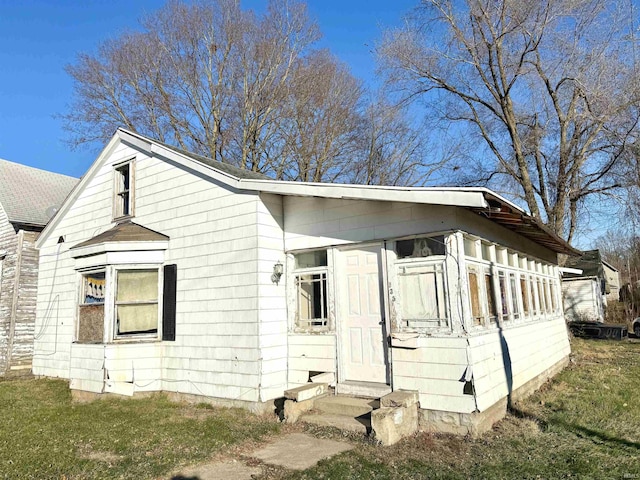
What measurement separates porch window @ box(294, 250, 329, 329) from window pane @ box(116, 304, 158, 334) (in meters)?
2.91

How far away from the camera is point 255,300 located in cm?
742

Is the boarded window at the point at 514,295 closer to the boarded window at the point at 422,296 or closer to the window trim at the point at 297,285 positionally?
the boarded window at the point at 422,296

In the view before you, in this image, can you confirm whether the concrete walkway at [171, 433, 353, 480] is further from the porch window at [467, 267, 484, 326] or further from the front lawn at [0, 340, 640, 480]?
the porch window at [467, 267, 484, 326]

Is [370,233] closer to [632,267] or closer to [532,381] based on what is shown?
[532,381]

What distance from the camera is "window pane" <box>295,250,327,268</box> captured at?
7816 millimetres

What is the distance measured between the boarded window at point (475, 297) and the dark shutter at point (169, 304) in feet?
17.4

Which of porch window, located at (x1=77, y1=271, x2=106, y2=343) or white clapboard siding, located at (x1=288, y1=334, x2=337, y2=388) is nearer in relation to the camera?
white clapboard siding, located at (x1=288, y1=334, x2=337, y2=388)

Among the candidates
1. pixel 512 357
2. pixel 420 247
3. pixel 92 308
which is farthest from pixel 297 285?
pixel 92 308

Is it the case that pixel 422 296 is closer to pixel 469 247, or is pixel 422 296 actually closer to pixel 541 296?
pixel 469 247

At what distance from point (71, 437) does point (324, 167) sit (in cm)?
1943

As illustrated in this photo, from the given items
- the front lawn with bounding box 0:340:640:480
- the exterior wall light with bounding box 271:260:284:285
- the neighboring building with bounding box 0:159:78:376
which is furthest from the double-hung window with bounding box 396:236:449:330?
the neighboring building with bounding box 0:159:78:376

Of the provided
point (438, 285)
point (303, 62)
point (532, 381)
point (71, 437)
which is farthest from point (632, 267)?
point (71, 437)

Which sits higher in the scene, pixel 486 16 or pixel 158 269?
pixel 486 16

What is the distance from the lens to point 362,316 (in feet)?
23.6
